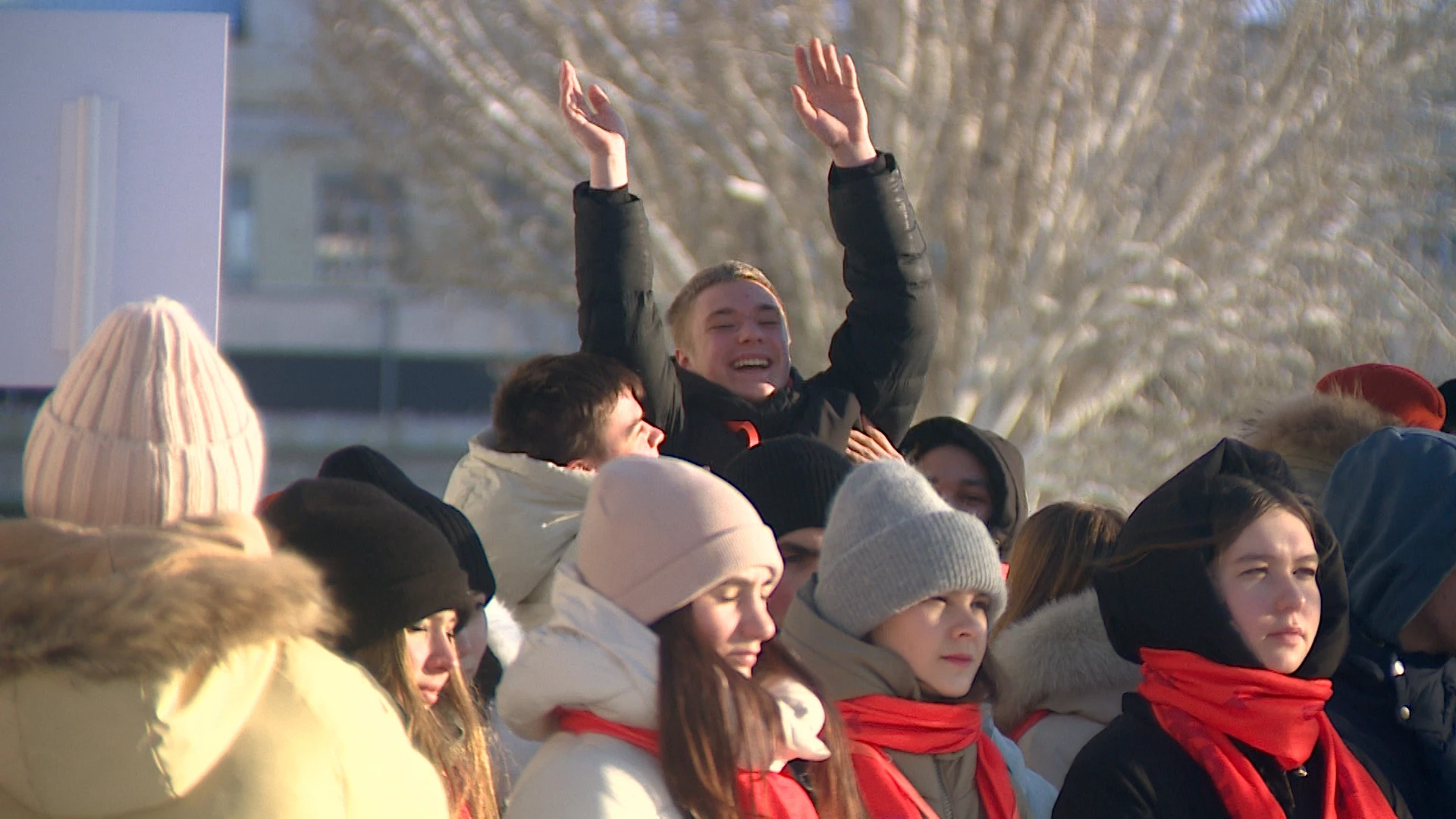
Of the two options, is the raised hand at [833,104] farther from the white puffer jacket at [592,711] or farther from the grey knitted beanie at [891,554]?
the white puffer jacket at [592,711]

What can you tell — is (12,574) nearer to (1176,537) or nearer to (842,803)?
(842,803)

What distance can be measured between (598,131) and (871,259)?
2.11 ft

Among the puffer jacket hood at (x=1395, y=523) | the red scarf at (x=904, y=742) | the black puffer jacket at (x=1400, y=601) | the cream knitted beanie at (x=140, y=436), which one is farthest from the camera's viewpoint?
the puffer jacket hood at (x=1395, y=523)

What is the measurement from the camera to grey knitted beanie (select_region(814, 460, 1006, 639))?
2.61m

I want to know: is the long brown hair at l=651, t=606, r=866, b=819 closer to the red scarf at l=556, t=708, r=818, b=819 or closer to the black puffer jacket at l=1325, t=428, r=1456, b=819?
the red scarf at l=556, t=708, r=818, b=819

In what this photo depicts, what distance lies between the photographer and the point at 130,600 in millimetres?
1622

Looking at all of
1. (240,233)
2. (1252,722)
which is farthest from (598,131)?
(240,233)

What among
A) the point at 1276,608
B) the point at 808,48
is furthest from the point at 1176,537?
the point at 808,48

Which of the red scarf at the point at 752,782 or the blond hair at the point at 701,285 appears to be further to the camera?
the blond hair at the point at 701,285

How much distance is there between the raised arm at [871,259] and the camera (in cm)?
366

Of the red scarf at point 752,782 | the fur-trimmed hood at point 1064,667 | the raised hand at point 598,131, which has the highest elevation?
the raised hand at point 598,131

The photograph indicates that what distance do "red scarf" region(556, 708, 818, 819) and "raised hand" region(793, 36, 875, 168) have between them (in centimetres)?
173

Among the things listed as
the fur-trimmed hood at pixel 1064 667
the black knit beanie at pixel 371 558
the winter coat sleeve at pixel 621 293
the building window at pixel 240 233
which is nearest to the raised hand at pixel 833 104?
the winter coat sleeve at pixel 621 293

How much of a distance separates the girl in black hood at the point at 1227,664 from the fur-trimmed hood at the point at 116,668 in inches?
55.5
